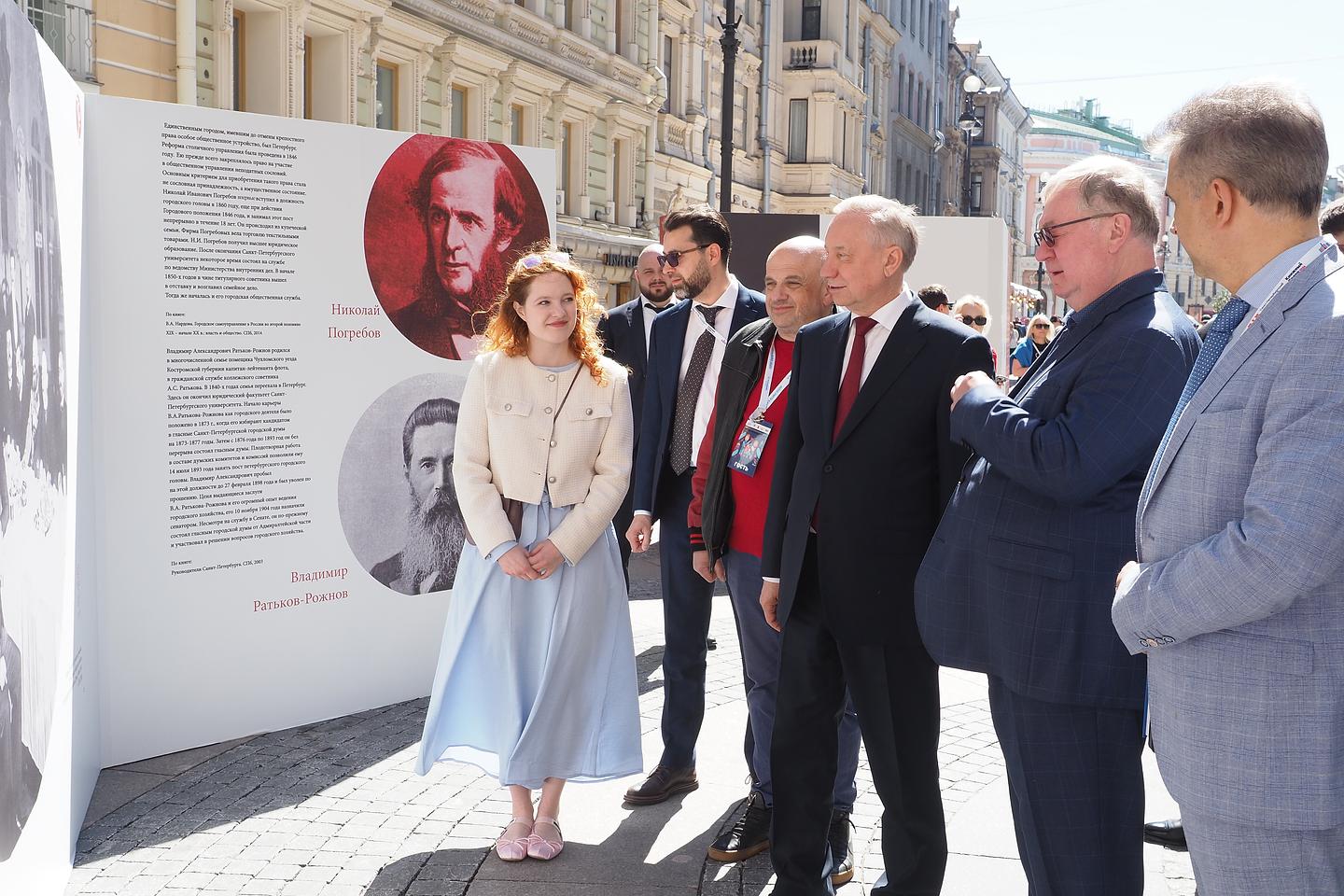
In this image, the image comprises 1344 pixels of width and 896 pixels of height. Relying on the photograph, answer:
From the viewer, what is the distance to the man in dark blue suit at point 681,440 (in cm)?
466

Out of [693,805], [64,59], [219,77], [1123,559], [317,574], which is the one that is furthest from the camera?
[219,77]

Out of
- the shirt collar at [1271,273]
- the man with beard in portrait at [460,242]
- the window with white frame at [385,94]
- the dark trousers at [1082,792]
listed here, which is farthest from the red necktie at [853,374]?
the window with white frame at [385,94]

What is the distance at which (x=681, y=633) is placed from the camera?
4688mm

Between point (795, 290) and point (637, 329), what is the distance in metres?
2.13

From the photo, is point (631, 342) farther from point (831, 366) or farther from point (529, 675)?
point (831, 366)

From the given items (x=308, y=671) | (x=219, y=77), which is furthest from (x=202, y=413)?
(x=219, y=77)

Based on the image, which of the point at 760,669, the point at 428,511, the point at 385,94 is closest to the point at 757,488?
the point at 760,669

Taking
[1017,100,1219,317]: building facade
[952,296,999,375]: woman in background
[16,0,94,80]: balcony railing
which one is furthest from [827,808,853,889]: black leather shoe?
[1017,100,1219,317]: building facade

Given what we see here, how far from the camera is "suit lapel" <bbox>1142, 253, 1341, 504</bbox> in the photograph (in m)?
2.02

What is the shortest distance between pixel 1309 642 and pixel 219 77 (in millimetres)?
15238

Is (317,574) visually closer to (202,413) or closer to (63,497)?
(202,413)

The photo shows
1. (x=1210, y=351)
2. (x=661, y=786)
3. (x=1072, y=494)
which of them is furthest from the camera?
(x=661, y=786)

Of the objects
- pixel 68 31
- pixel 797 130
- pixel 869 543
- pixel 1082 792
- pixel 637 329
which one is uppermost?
pixel 797 130

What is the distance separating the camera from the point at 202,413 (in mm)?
4895
